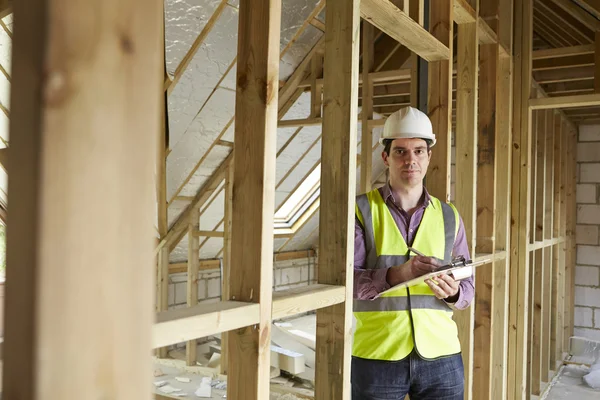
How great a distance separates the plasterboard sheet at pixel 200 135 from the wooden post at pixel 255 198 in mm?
3509

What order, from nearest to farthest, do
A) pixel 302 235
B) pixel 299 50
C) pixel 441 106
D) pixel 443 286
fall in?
pixel 443 286 < pixel 441 106 < pixel 299 50 < pixel 302 235

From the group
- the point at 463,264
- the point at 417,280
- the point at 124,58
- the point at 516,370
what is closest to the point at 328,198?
the point at 417,280

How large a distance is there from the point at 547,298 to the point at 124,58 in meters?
6.59

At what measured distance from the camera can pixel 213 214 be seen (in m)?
6.38

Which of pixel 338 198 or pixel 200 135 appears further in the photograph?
pixel 200 135

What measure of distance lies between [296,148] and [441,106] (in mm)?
3777

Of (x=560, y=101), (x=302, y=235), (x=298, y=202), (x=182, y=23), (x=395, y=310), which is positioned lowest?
(x=302, y=235)

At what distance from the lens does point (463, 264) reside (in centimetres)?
194

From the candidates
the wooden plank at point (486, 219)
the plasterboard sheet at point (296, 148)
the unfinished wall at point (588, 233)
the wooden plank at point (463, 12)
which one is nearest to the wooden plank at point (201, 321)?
the wooden plank at point (463, 12)

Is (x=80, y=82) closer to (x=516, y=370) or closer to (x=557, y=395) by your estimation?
(x=516, y=370)

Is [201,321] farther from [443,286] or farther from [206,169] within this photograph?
[206,169]

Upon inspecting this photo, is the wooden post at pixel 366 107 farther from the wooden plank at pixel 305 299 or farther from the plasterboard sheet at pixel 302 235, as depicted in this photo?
the wooden plank at pixel 305 299

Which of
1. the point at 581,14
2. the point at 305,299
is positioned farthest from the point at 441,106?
the point at 581,14

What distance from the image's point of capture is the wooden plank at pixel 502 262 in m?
3.46
